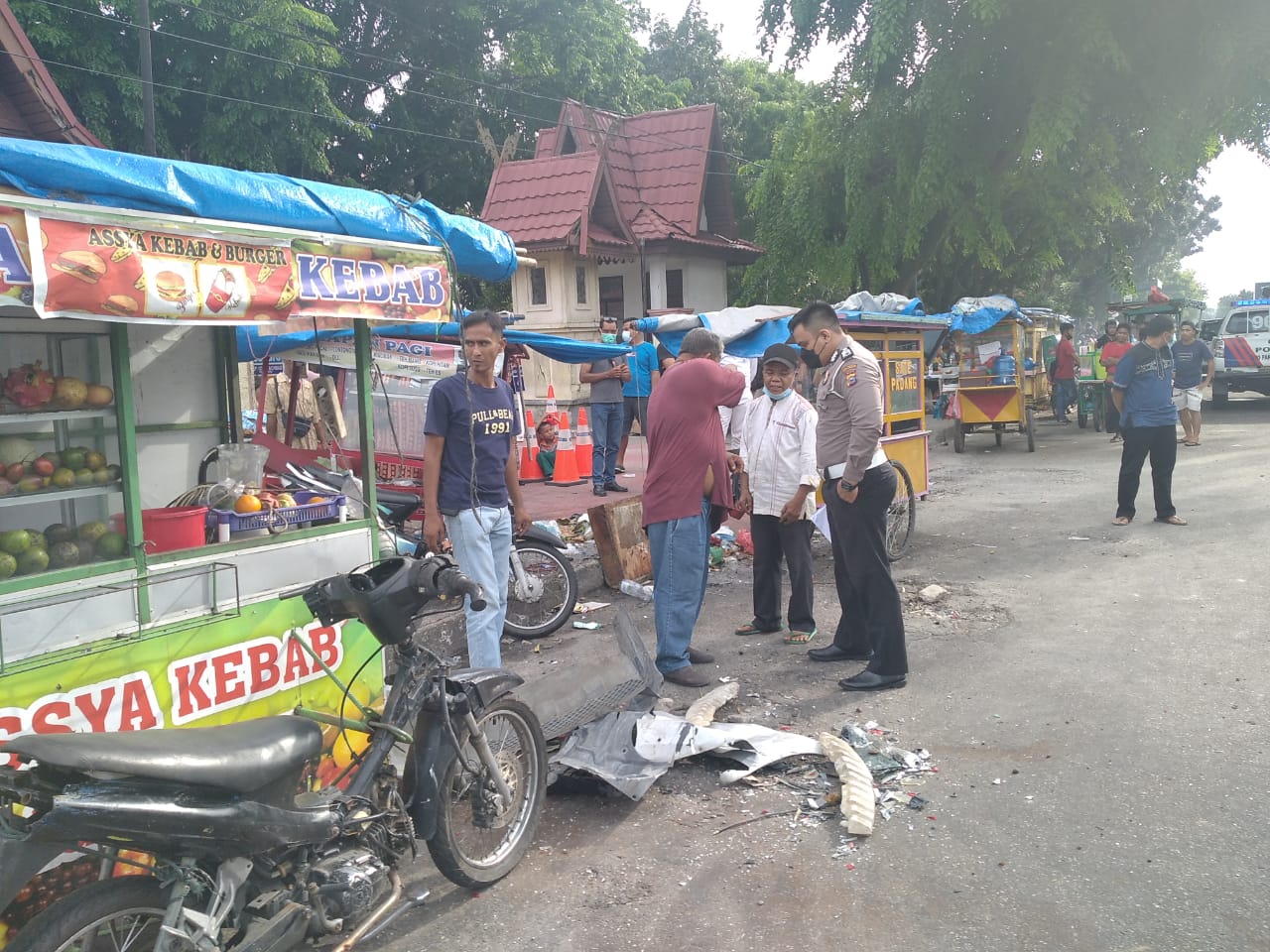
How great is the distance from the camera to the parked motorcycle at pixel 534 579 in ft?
22.4

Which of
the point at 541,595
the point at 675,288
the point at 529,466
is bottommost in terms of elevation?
the point at 541,595

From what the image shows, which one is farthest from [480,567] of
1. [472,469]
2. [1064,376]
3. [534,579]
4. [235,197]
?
[1064,376]

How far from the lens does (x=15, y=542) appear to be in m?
3.76

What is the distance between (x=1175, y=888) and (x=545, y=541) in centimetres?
447

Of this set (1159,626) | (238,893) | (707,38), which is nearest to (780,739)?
(238,893)

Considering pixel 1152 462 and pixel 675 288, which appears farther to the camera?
pixel 675 288

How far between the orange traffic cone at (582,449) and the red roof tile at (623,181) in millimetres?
9024

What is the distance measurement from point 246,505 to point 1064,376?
61.8 ft

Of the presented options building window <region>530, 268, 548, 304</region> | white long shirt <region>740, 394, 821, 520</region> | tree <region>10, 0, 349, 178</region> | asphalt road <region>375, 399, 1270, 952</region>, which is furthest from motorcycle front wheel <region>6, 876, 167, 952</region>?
tree <region>10, 0, 349, 178</region>

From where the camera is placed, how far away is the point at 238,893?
2.71m

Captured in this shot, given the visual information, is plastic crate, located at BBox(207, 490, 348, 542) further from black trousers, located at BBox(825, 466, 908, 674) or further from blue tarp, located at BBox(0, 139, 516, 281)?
black trousers, located at BBox(825, 466, 908, 674)

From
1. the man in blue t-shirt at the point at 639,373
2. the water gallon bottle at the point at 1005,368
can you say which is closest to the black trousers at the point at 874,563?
the man in blue t-shirt at the point at 639,373

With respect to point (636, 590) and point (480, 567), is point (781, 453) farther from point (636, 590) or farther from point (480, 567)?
point (480, 567)

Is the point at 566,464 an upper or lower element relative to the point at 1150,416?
lower
